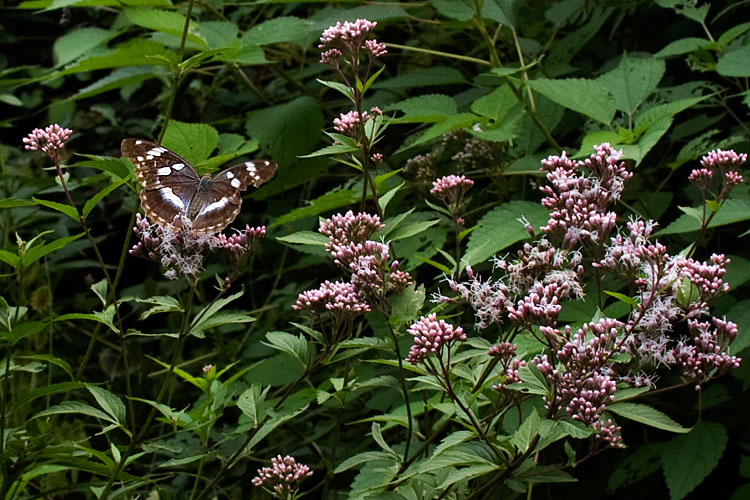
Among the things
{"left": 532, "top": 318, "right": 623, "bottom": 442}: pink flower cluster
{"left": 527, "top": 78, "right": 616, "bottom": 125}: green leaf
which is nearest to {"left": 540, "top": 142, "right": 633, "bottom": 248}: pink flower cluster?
{"left": 532, "top": 318, "right": 623, "bottom": 442}: pink flower cluster

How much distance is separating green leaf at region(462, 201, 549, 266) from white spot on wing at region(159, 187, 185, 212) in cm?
65

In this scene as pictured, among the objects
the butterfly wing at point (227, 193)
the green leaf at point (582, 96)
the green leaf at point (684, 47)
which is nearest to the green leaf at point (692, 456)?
the green leaf at point (582, 96)

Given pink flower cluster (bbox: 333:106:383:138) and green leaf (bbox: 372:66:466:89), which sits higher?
pink flower cluster (bbox: 333:106:383:138)

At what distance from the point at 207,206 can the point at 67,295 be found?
2.71 metres

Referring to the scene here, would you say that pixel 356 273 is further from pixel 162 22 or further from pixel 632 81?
pixel 162 22

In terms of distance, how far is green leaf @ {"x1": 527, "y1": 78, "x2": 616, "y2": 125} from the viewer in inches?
80.6

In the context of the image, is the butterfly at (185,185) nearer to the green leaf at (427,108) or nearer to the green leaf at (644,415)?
the green leaf at (427,108)

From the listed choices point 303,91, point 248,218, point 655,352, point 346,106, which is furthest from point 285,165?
point 655,352

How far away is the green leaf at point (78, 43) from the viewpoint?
2832 mm

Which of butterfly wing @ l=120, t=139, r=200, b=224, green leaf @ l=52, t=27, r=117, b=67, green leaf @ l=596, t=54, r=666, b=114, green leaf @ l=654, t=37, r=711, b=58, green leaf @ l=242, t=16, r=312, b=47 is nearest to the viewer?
butterfly wing @ l=120, t=139, r=200, b=224

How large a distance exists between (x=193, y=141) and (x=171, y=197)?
0.50m

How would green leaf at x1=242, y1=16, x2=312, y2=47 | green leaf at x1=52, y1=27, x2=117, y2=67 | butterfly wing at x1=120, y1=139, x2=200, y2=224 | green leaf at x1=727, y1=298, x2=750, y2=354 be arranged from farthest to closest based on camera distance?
green leaf at x1=52, y1=27, x2=117, y2=67, green leaf at x1=242, y1=16, x2=312, y2=47, butterfly wing at x1=120, y1=139, x2=200, y2=224, green leaf at x1=727, y1=298, x2=750, y2=354

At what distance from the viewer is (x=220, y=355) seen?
119 inches

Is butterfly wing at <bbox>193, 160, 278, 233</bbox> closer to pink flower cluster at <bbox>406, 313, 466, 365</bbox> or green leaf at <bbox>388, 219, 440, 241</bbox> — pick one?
green leaf at <bbox>388, 219, 440, 241</bbox>
